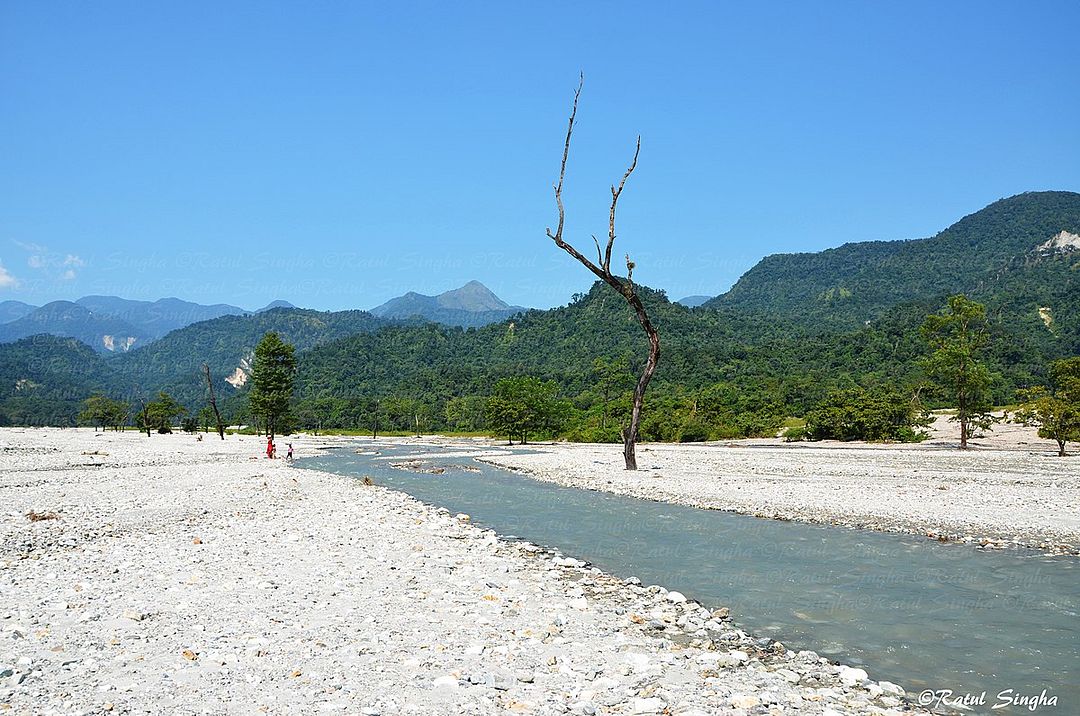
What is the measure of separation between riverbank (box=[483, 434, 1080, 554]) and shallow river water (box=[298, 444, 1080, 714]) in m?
1.67

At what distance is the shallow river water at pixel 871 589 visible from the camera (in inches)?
313

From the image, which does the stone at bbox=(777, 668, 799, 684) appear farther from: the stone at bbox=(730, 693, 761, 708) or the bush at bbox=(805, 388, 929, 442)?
the bush at bbox=(805, 388, 929, 442)

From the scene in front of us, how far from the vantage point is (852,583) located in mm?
11836

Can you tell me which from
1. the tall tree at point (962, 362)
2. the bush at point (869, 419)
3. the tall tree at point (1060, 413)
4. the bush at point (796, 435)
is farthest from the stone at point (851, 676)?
the bush at point (796, 435)

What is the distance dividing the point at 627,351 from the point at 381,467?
4801 inches

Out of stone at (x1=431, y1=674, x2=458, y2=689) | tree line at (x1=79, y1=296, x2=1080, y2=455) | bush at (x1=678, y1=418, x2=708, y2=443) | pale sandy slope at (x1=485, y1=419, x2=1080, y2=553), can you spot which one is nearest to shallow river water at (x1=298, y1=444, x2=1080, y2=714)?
pale sandy slope at (x1=485, y1=419, x2=1080, y2=553)

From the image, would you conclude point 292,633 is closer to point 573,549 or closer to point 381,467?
point 573,549

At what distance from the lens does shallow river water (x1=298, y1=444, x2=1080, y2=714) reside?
7938 mm

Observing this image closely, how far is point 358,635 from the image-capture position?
28.0 feet

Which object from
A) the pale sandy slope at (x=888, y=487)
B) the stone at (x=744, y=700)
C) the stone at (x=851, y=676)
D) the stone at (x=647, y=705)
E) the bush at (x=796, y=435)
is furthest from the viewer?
the bush at (x=796, y=435)

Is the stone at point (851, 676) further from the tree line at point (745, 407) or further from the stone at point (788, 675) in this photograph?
the tree line at point (745, 407)

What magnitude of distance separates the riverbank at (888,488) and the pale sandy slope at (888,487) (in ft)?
0.10

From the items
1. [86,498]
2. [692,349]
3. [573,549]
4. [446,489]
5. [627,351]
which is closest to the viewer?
[573,549]

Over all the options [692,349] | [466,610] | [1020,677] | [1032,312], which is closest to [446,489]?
[466,610]
